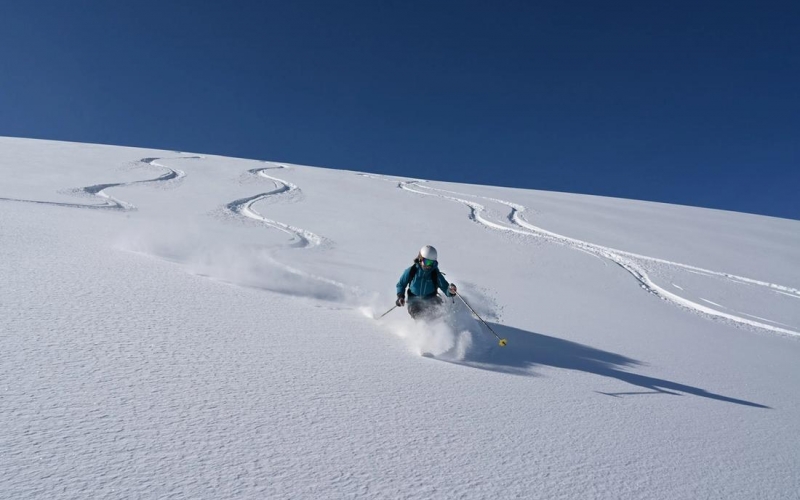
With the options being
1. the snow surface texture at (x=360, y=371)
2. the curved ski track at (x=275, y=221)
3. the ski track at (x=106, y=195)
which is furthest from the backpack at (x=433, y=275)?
the ski track at (x=106, y=195)

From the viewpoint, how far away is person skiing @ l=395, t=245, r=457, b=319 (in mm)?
6016

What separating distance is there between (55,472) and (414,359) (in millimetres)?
3050

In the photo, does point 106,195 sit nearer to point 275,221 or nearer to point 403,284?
point 275,221

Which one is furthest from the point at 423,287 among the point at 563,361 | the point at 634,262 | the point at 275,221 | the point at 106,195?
the point at 106,195

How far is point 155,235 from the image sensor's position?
9.45m

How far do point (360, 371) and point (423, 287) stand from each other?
7.13 ft

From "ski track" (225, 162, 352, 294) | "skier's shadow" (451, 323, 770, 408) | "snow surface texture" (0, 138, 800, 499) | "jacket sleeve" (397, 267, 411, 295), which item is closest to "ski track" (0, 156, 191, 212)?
"snow surface texture" (0, 138, 800, 499)

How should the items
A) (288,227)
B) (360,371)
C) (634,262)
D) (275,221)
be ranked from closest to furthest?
1. (360,371)
2. (634,262)
3. (288,227)
4. (275,221)

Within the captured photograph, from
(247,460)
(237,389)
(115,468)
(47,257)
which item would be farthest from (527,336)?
(47,257)

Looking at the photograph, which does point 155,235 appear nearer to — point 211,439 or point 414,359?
point 414,359

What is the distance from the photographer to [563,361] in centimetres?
543

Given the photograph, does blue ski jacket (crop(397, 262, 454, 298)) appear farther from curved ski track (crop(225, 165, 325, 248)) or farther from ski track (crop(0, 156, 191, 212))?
ski track (crop(0, 156, 191, 212))

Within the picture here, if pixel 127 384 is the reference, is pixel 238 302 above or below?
above

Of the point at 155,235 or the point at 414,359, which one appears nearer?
the point at 414,359
